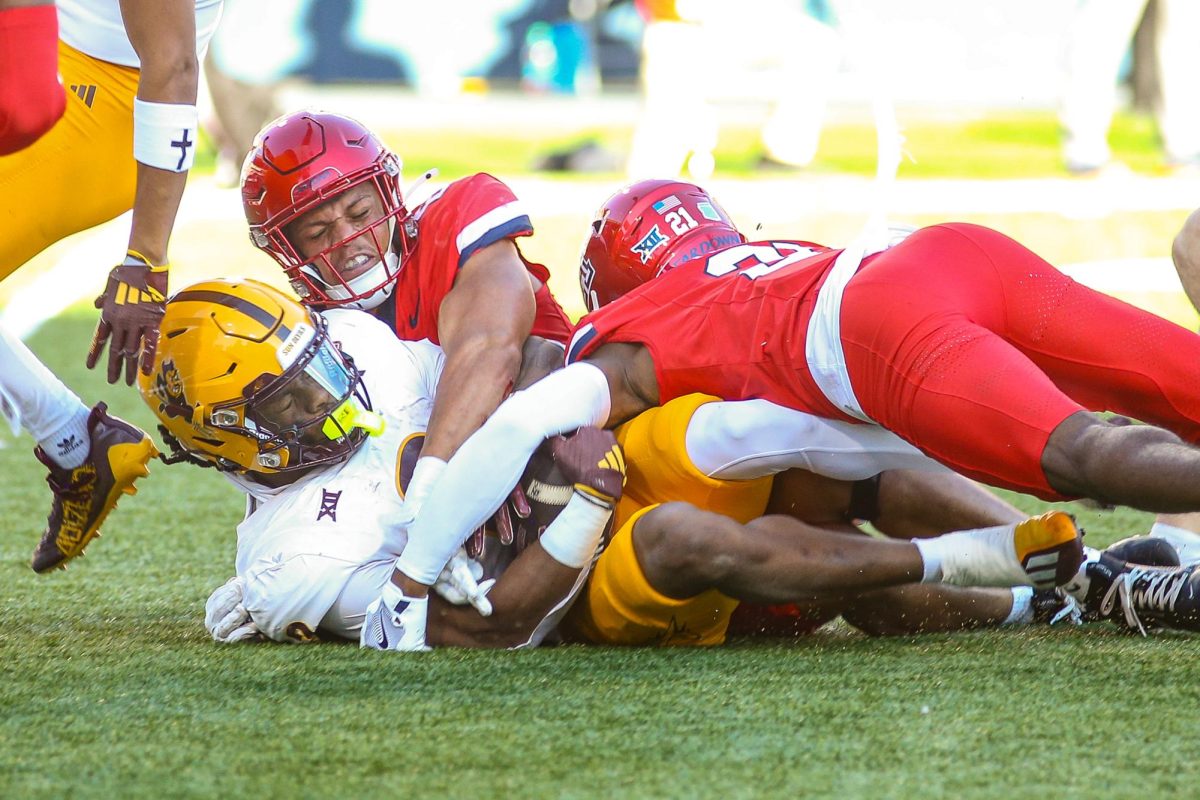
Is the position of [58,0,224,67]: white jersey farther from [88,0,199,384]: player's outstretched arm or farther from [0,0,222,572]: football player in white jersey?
[88,0,199,384]: player's outstretched arm

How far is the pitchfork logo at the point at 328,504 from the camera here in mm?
2588

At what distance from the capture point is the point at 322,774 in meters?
1.86

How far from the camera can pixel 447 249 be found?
3.08 m

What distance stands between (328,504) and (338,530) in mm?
55

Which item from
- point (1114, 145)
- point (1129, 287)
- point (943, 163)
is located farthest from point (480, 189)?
point (1114, 145)

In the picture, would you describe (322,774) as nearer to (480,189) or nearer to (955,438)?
(955,438)

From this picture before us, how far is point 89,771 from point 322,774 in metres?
0.29

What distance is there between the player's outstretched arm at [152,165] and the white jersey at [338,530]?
326 mm

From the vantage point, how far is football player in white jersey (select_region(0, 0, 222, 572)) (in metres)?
2.65

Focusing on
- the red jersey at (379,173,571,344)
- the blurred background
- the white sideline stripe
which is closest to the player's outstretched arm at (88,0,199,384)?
the red jersey at (379,173,571,344)

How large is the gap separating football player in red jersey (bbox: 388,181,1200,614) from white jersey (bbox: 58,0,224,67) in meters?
1.09

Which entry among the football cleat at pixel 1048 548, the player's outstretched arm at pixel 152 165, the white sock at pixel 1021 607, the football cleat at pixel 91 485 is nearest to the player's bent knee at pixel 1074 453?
the football cleat at pixel 1048 548

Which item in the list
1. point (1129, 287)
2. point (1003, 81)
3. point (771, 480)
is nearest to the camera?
point (771, 480)

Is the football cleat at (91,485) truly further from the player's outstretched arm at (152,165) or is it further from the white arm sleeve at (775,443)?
the white arm sleeve at (775,443)
